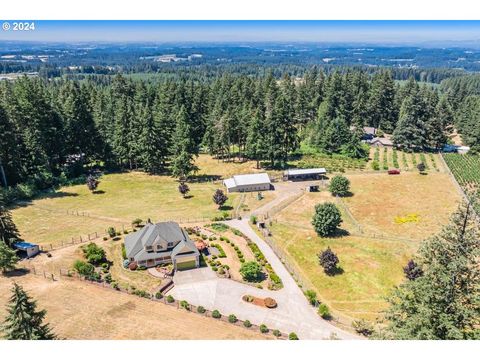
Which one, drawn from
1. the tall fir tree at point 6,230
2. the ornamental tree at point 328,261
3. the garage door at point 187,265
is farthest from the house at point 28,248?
the ornamental tree at point 328,261

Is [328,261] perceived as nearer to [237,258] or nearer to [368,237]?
[368,237]

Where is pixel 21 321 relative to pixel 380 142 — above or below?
above

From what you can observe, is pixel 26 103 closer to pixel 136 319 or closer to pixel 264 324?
pixel 136 319

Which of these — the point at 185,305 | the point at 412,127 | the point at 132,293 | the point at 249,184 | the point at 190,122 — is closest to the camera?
the point at 185,305

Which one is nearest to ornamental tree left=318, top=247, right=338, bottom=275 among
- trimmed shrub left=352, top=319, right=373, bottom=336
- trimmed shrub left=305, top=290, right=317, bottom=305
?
trimmed shrub left=305, top=290, right=317, bottom=305

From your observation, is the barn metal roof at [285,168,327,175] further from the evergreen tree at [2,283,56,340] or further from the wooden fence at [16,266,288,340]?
the evergreen tree at [2,283,56,340]

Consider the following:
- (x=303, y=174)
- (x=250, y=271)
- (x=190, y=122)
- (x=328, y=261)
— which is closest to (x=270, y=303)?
(x=250, y=271)

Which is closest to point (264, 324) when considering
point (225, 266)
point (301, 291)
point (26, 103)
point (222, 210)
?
point (301, 291)
